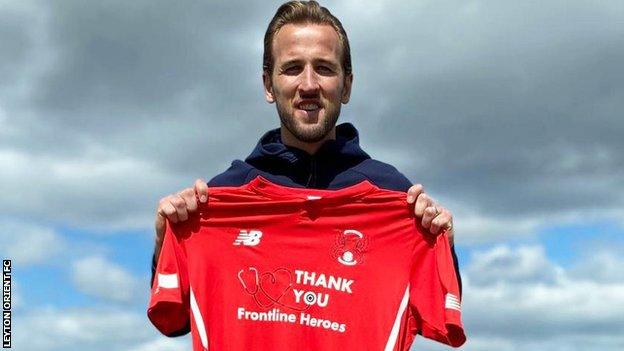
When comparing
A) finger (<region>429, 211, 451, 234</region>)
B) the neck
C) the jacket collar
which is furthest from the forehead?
finger (<region>429, 211, 451, 234</region>)

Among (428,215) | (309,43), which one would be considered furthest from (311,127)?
(428,215)

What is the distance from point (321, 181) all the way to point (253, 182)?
1.80 feet

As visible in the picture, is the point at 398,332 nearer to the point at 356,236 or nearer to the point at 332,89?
the point at 356,236

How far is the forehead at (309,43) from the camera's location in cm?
633

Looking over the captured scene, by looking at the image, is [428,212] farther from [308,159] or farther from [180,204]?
[180,204]

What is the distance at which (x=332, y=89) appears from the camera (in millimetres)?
6258

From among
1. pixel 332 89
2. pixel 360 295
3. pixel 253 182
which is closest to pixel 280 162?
pixel 253 182

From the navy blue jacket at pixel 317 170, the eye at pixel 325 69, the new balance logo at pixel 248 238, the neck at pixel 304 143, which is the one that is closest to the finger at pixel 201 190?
the navy blue jacket at pixel 317 170

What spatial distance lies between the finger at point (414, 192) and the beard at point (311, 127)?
0.74 metres

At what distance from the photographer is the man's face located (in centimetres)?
624

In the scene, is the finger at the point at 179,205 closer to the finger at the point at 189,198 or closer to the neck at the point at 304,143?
the finger at the point at 189,198

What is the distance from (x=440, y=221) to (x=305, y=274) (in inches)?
41.9

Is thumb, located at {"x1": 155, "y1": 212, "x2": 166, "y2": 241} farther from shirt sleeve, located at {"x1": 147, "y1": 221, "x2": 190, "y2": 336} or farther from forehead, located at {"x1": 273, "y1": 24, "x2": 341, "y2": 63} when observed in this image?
forehead, located at {"x1": 273, "y1": 24, "x2": 341, "y2": 63}

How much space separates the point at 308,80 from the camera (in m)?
6.20
